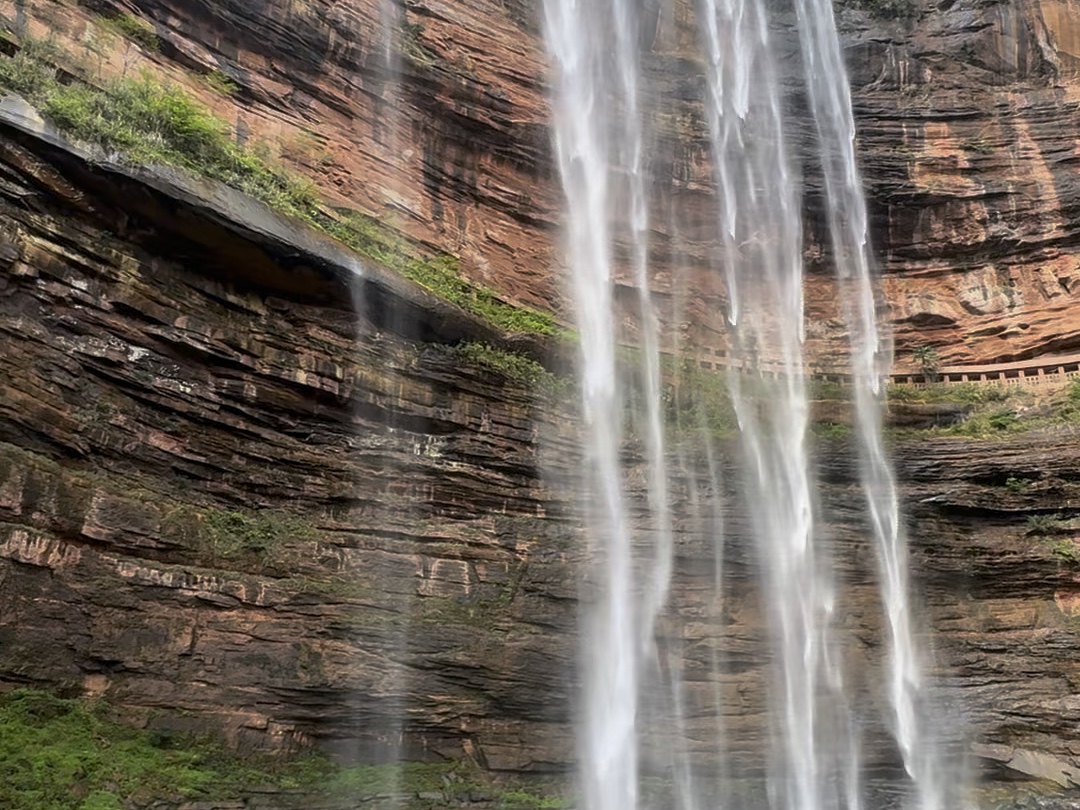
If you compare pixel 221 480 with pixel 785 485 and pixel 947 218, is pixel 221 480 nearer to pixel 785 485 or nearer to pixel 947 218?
pixel 785 485

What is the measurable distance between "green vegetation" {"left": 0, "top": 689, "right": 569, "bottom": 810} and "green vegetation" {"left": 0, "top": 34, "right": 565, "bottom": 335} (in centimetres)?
598

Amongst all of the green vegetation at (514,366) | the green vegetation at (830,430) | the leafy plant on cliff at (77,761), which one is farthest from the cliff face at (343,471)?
the green vegetation at (830,430)

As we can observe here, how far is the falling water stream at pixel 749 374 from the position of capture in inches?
448

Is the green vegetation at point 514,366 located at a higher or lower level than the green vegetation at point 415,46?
lower

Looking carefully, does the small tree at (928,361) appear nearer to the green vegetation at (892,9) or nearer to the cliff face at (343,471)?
the cliff face at (343,471)

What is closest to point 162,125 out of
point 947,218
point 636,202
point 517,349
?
point 517,349

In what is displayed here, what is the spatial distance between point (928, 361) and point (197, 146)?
13.8 m

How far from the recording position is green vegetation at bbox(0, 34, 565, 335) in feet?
32.3

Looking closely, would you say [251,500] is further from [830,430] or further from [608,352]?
[830,430]

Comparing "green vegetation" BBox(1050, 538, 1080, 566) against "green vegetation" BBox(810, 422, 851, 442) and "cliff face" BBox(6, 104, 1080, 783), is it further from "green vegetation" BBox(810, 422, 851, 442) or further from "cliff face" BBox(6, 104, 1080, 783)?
"green vegetation" BBox(810, 422, 851, 442)

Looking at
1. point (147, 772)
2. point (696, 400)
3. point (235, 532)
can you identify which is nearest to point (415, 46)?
point (696, 400)

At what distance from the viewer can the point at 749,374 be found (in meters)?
17.0

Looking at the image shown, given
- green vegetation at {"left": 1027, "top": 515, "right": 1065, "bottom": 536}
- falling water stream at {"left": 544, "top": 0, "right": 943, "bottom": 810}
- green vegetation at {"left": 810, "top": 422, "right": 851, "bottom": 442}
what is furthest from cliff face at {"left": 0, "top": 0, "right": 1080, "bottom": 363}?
green vegetation at {"left": 1027, "top": 515, "right": 1065, "bottom": 536}

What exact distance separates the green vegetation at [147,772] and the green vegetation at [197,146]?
5977 millimetres
